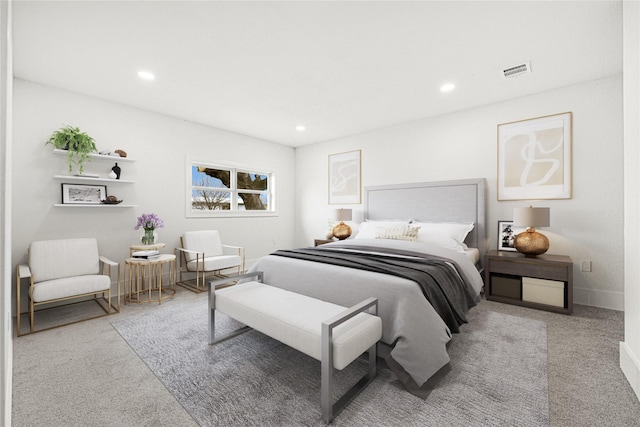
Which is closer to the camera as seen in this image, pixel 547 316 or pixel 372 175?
pixel 547 316

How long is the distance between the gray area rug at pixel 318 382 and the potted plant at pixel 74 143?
200 cm

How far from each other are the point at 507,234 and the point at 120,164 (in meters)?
5.02

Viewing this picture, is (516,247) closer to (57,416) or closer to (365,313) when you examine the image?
(365,313)

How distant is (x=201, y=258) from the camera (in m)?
4.11

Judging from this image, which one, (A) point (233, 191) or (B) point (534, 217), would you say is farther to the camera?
(A) point (233, 191)

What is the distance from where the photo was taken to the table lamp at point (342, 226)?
16.4 feet

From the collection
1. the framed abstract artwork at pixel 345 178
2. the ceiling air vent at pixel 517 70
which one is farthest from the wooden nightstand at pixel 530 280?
the framed abstract artwork at pixel 345 178

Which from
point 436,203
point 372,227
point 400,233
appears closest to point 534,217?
point 436,203

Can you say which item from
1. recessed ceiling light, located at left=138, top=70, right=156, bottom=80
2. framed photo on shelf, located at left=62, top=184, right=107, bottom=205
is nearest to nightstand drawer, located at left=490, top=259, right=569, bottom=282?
recessed ceiling light, located at left=138, top=70, right=156, bottom=80

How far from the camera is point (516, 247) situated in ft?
11.1

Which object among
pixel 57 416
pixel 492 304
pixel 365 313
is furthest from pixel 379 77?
pixel 57 416

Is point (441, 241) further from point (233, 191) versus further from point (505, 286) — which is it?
point (233, 191)

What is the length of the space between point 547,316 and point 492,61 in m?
2.57

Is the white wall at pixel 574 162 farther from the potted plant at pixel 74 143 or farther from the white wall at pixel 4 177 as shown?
the potted plant at pixel 74 143
